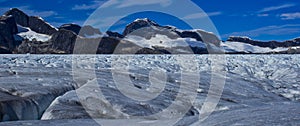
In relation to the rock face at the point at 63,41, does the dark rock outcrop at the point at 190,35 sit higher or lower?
higher

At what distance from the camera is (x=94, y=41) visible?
74688 millimetres

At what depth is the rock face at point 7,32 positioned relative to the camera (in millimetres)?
88438

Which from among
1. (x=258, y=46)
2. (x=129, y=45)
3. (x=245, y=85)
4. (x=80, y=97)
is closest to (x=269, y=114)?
(x=80, y=97)

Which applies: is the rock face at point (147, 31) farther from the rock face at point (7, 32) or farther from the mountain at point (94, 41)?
the rock face at point (7, 32)

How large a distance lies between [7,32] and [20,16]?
29.3 m

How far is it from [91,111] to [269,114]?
2.16m

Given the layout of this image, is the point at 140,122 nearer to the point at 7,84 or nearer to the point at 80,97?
the point at 80,97

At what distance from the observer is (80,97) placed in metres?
4.83

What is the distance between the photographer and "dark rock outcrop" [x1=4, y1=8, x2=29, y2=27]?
120125mm

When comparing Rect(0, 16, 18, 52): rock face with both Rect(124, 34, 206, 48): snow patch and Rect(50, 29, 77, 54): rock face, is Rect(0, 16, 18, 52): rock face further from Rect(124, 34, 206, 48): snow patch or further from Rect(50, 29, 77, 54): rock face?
Rect(124, 34, 206, 48): snow patch

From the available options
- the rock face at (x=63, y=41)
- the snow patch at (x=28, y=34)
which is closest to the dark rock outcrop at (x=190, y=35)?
the snow patch at (x=28, y=34)

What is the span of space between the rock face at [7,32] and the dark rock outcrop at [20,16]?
17570 millimetres

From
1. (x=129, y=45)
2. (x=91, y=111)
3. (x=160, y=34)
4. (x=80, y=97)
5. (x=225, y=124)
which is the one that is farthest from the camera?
(x=160, y=34)

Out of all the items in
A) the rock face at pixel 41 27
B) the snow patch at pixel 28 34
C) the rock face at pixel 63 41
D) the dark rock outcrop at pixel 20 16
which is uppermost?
the dark rock outcrop at pixel 20 16
